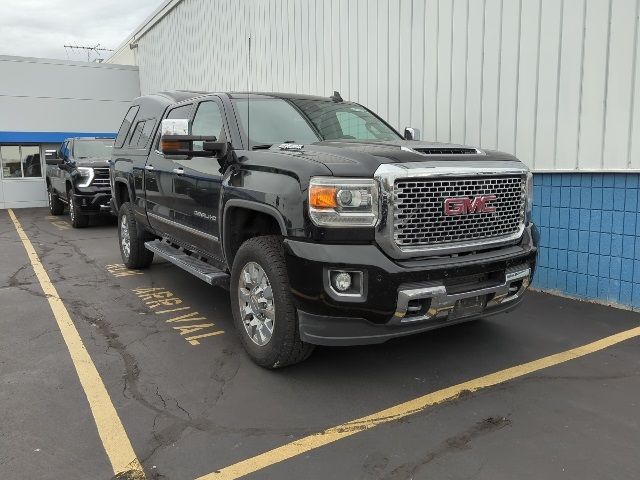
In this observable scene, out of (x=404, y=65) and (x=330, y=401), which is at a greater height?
(x=404, y=65)

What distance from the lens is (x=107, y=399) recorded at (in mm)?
3643

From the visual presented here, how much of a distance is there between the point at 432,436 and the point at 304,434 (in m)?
0.73

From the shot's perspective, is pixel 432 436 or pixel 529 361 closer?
pixel 432 436

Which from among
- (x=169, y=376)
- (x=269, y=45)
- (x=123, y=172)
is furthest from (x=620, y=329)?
(x=269, y=45)

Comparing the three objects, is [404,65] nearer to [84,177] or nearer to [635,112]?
[635,112]

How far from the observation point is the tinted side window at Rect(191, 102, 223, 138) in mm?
4992

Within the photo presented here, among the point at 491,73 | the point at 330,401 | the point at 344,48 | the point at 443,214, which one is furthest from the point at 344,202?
the point at 344,48

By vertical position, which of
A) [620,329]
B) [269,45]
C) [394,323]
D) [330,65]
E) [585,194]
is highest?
[269,45]

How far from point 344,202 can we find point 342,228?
0.16 metres

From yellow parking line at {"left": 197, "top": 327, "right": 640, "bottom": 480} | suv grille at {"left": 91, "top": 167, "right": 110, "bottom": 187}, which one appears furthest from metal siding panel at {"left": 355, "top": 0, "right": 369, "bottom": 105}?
suv grille at {"left": 91, "top": 167, "right": 110, "bottom": 187}

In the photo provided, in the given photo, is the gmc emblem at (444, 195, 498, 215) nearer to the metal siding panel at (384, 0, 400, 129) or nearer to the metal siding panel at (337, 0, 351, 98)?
the metal siding panel at (384, 0, 400, 129)

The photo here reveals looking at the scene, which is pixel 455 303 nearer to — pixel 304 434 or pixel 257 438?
pixel 304 434

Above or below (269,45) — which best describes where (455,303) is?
below

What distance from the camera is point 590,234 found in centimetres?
578
